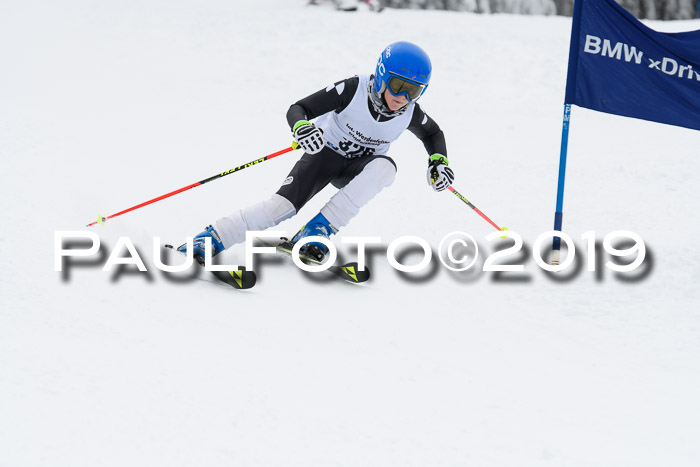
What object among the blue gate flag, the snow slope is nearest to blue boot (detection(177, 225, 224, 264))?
the snow slope

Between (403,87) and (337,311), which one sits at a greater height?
(403,87)

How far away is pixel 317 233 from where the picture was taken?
171 inches

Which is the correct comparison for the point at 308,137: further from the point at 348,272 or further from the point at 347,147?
the point at 348,272

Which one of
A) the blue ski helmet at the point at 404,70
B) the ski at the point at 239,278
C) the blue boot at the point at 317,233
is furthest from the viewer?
the blue boot at the point at 317,233

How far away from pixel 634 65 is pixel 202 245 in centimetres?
301

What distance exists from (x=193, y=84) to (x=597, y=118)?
5111 mm

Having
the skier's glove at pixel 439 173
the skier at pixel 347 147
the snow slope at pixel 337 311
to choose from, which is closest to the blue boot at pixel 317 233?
the skier at pixel 347 147

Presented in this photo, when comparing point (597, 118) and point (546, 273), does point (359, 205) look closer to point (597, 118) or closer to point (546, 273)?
point (546, 273)

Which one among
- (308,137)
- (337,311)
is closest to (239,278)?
(337,311)

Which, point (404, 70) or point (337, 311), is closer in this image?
point (337, 311)

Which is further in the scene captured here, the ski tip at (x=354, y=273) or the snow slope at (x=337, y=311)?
the ski tip at (x=354, y=273)

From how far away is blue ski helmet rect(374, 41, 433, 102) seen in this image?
409 centimetres

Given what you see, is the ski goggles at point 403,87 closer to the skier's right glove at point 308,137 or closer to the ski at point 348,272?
the skier's right glove at point 308,137

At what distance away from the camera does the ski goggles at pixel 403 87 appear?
412 centimetres
